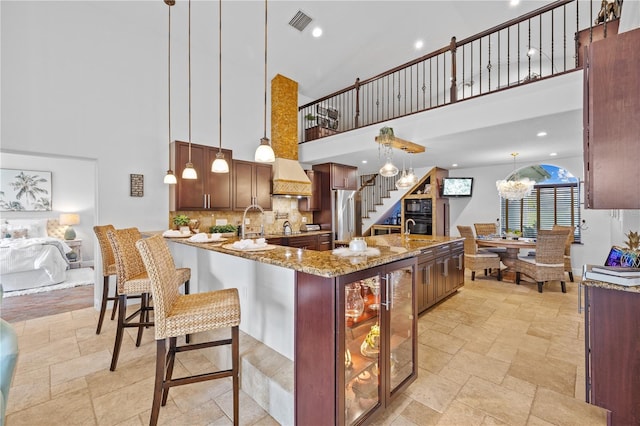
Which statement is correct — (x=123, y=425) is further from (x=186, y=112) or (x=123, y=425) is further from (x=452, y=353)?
(x=186, y=112)

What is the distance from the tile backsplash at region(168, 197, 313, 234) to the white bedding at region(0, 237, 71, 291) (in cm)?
246

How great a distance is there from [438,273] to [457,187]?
415 cm

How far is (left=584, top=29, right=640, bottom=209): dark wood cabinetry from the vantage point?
151 centimetres

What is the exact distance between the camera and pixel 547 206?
6.25m

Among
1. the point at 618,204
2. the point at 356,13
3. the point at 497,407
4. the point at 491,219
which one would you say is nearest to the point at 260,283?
the point at 497,407

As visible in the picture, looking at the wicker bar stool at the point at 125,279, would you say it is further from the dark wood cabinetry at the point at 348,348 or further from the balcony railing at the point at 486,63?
the balcony railing at the point at 486,63

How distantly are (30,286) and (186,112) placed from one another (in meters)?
4.04

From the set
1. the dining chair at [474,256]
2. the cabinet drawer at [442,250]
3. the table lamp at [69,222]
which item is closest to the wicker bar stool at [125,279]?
the cabinet drawer at [442,250]

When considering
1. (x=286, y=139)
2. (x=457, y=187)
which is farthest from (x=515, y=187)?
(x=286, y=139)

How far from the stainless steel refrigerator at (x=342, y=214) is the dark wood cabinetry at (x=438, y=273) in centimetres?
263

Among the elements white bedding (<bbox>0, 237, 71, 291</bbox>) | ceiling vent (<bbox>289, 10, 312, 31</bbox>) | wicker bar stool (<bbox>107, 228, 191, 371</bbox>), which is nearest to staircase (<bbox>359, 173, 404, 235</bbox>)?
ceiling vent (<bbox>289, 10, 312, 31</bbox>)

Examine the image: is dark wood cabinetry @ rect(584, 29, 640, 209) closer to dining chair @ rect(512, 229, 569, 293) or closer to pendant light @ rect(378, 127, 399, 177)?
pendant light @ rect(378, 127, 399, 177)

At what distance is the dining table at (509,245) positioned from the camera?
486cm

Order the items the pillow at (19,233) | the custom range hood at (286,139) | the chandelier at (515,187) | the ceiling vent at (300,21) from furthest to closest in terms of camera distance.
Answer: the pillow at (19,233) < the custom range hood at (286,139) < the chandelier at (515,187) < the ceiling vent at (300,21)
